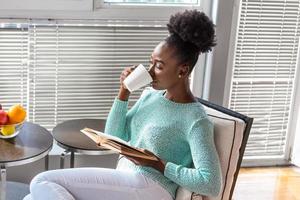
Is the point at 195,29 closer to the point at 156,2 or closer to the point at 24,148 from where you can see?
the point at 24,148

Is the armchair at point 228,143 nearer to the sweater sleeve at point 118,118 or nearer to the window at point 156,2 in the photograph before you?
the sweater sleeve at point 118,118

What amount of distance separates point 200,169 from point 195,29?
48cm

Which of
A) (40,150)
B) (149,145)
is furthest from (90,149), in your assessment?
(149,145)

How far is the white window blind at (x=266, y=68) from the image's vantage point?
291cm

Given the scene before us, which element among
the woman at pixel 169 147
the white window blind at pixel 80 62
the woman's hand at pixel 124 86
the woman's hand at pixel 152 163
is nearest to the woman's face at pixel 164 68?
the woman at pixel 169 147

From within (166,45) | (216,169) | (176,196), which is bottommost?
(176,196)

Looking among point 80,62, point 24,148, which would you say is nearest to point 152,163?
point 24,148

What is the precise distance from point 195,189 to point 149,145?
0.23 meters

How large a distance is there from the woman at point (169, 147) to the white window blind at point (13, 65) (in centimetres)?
93

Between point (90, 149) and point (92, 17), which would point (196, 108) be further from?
point (92, 17)

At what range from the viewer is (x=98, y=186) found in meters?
1.74

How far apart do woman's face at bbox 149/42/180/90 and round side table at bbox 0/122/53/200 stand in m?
0.55

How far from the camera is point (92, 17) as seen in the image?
8.50ft

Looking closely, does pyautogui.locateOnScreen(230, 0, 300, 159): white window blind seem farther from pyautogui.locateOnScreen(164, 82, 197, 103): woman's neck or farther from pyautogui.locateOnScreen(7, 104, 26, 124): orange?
pyautogui.locateOnScreen(7, 104, 26, 124): orange
